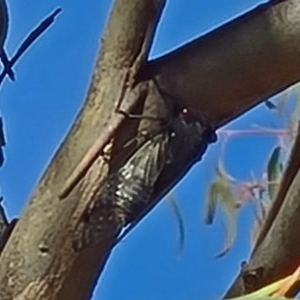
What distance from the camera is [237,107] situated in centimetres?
69

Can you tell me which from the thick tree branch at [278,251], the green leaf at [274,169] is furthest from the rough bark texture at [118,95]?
the green leaf at [274,169]

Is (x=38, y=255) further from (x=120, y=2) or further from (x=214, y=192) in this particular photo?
(x=214, y=192)

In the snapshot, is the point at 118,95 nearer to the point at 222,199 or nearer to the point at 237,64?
the point at 237,64

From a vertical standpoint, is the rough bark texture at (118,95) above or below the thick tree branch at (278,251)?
above

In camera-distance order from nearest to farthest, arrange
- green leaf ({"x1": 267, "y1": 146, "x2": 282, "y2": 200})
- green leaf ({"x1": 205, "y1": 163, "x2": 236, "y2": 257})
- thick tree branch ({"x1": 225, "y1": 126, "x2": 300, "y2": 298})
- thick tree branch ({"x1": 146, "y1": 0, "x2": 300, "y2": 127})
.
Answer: thick tree branch ({"x1": 146, "y1": 0, "x2": 300, "y2": 127}) < thick tree branch ({"x1": 225, "y1": 126, "x2": 300, "y2": 298}) < green leaf ({"x1": 267, "y1": 146, "x2": 282, "y2": 200}) < green leaf ({"x1": 205, "y1": 163, "x2": 236, "y2": 257})

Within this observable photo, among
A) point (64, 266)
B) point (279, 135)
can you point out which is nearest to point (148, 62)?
point (64, 266)

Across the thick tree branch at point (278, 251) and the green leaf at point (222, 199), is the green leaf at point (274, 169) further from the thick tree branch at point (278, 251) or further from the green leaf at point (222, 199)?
the thick tree branch at point (278, 251)

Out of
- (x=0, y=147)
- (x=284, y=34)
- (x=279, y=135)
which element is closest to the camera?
(x=284, y=34)

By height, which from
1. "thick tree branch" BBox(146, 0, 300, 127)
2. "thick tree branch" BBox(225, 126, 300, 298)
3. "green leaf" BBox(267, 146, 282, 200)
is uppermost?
"thick tree branch" BBox(146, 0, 300, 127)

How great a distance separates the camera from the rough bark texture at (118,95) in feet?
2.19

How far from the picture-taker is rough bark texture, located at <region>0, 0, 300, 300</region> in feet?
2.19

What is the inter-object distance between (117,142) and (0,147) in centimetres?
19

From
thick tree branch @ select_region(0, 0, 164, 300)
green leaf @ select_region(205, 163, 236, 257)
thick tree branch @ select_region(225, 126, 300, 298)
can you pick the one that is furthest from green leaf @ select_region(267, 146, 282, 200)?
thick tree branch @ select_region(0, 0, 164, 300)

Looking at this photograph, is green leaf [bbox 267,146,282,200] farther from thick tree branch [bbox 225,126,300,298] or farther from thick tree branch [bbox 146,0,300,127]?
thick tree branch [bbox 146,0,300,127]
